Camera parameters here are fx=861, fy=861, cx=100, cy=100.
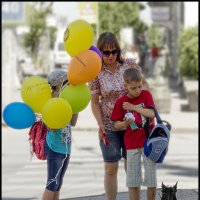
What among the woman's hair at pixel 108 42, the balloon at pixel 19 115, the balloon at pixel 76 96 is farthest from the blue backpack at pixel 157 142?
the balloon at pixel 19 115

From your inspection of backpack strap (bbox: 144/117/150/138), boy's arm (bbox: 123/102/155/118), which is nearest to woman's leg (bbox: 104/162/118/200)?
backpack strap (bbox: 144/117/150/138)

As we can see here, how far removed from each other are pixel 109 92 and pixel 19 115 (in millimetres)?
873

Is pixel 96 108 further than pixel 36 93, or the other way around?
pixel 96 108

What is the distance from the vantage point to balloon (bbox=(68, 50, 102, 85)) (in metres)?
7.07

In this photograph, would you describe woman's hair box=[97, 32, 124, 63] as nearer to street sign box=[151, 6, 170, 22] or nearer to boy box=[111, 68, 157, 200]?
boy box=[111, 68, 157, 200]

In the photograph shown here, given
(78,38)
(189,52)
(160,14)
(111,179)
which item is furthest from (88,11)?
(78,38)

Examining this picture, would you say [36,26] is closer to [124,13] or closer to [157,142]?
[124,13]

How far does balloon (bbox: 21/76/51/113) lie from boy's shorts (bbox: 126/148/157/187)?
832mm

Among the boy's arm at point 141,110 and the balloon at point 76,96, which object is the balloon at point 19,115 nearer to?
the balloon at point 76,96

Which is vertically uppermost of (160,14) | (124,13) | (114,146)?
(124,13)

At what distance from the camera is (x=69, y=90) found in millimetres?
7137

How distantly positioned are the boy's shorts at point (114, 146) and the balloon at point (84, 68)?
2.07 ft

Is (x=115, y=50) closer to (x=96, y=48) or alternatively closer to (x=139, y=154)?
(x=96, y=48)

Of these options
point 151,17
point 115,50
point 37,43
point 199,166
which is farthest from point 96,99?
point 37,43
